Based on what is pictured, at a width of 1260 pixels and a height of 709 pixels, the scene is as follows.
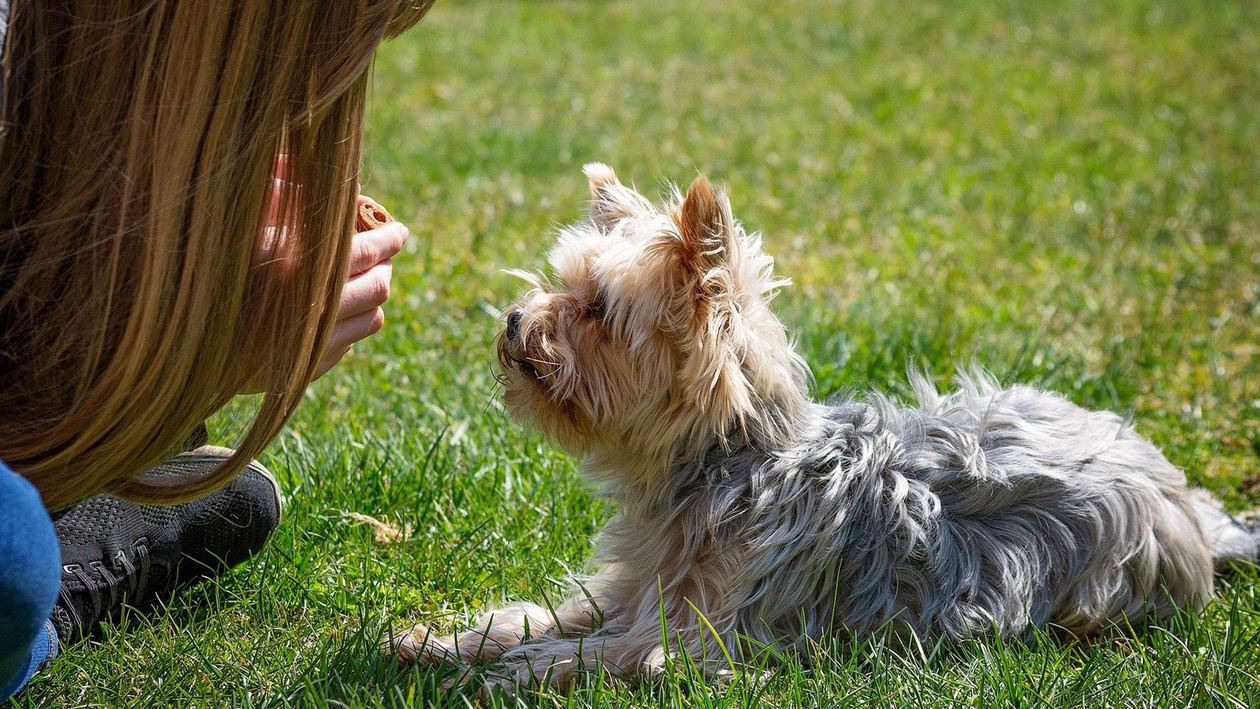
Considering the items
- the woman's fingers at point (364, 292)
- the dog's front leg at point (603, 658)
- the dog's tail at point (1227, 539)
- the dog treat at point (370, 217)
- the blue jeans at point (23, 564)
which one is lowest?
the dog's tail at point (1227, 539)

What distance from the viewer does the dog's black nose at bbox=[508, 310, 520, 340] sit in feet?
9.30

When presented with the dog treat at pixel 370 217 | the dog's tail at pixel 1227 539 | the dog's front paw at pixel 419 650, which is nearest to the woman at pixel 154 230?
the dog treat at pixel 370 217

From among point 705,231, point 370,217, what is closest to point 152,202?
point 370,217

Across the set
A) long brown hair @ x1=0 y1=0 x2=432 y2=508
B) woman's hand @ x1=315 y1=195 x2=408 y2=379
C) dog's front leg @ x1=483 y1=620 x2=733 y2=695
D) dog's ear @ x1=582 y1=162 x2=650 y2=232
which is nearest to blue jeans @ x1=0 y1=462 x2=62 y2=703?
long brown hair @ x1=0 y1=0 x2=432 y2=508

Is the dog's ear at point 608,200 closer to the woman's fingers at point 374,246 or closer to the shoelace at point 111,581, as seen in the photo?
the woman's fingers at point 374,246

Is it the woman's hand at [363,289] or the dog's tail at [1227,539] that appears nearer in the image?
the woman's hand at [363,289]

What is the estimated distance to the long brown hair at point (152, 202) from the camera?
1.96 metres

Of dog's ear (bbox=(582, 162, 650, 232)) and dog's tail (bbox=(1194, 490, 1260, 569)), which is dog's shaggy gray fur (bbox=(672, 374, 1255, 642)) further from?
dog's ear (bbox=(582, 162, 650, 232))

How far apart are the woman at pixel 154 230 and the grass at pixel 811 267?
24.5 inches

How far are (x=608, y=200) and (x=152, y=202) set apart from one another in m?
1.37

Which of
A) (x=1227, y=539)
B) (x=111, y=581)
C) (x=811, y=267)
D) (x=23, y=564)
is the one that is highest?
(x=23, y=564)

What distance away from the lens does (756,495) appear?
2.69m

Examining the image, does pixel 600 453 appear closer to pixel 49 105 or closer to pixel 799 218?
pixel 49 105

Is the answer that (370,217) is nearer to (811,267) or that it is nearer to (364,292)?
(364,292)
